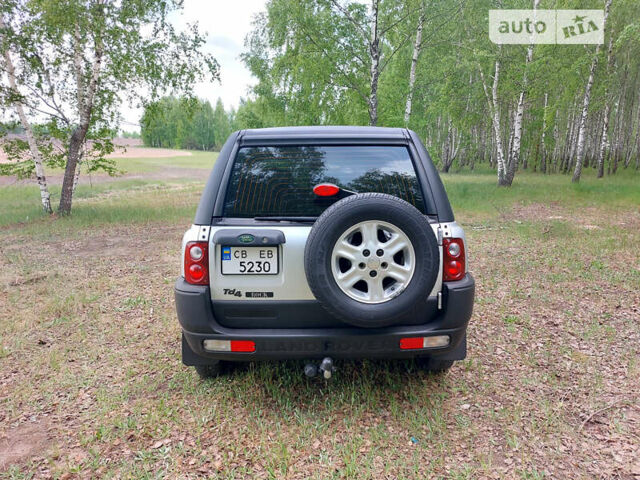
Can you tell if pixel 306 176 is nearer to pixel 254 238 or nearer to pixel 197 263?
pixel 254 238

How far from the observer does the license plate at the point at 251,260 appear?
2650 mm

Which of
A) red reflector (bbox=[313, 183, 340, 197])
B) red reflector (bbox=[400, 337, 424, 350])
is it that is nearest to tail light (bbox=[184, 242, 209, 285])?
red reflector (bbox=[313, 183, 340, 197])

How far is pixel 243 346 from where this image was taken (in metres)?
2.69

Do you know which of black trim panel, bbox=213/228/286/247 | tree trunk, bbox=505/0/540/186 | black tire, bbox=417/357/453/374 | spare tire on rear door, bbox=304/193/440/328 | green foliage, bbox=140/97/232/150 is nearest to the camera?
spare tire on rear door, bbox=304/193/440/328

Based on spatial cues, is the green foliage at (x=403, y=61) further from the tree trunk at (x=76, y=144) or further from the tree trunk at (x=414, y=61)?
the tree trunk at (x=76, y=144)

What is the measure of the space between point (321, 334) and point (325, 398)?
2.51 ft

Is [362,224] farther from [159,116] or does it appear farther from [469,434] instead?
[159,116]

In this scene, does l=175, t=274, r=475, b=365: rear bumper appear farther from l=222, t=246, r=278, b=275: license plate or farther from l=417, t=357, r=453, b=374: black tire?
l=417, t=357, r=453, b=374: black tire

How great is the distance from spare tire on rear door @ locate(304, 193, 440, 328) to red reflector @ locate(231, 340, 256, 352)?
0.55 meters

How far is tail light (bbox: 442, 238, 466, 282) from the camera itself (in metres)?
2.71

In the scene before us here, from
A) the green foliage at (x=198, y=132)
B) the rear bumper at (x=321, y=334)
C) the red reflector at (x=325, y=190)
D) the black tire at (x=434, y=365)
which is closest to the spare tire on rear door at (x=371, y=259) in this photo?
the rear bumper at (x=321, y=334)

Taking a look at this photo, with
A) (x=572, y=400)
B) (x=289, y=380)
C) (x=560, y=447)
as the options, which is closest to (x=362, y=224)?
(x=289, y=380)

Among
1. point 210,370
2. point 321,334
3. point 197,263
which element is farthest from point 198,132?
point 321,334

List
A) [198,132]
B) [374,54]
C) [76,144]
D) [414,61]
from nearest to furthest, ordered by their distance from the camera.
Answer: [76,144] < [374,54] < [414,61] < [198,132]
